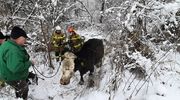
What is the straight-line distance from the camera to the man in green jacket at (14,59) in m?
5.40

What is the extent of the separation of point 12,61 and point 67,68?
165 centimetres

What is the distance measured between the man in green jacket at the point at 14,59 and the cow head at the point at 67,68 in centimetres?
105

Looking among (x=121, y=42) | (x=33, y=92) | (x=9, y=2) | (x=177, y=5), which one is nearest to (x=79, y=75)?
(x=33, y=92)

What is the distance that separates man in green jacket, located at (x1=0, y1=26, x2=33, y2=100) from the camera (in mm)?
5402

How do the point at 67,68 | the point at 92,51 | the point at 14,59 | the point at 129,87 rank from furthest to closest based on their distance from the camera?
1. the point at 92,51
2. the point at 67,68
3. the point at 129,87
4. the point at 14,59

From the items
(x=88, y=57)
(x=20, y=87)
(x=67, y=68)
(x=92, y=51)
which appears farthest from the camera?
(x=92, y=51)

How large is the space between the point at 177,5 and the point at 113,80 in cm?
232

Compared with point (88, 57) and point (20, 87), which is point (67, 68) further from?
Result: point (20, 87)

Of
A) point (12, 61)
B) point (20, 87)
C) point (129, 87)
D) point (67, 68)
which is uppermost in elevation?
point (12, 61)

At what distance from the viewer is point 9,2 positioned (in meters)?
10.8

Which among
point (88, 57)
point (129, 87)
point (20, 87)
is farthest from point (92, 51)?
point (20, 87)

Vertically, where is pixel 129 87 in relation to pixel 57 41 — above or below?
below

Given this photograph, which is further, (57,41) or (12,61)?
(57,41)

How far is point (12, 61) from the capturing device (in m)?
5.39
